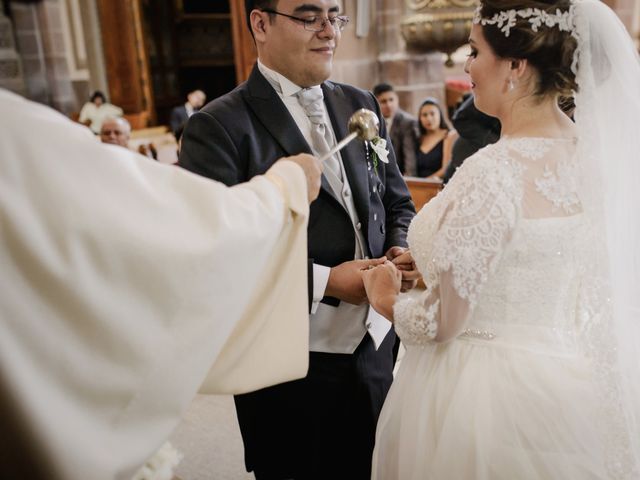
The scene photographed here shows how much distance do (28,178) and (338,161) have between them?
108 centimetres

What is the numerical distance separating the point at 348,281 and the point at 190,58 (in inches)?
525

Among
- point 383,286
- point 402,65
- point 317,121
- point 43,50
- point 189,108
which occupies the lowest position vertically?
point 189,108

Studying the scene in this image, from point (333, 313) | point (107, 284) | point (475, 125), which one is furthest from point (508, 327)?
point (475, 125)

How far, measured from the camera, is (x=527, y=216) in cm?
136

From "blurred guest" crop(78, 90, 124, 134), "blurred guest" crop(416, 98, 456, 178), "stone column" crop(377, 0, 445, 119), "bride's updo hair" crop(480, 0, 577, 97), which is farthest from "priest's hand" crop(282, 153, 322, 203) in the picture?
"blurred guest" crop(78, 90, 124, 134)

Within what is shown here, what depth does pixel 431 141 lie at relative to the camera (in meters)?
5.54

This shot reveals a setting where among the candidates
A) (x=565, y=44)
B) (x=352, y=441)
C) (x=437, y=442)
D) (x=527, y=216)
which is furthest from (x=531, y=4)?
(x=352, y=441)

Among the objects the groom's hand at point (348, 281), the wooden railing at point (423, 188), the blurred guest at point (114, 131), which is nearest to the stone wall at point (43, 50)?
the blurred guest at point (114, 131)

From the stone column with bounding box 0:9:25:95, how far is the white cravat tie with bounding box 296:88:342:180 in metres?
9.92

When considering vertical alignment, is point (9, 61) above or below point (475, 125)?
below

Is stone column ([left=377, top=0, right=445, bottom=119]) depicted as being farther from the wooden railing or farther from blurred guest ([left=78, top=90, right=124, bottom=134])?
blurred guest ([left=78, top=90, right=124, bottom=134])

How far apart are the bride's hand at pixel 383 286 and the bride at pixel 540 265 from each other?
0.23ft

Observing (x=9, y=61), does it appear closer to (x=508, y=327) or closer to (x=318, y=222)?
(x=318, y=222)

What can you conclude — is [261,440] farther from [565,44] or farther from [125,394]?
[565,44]
